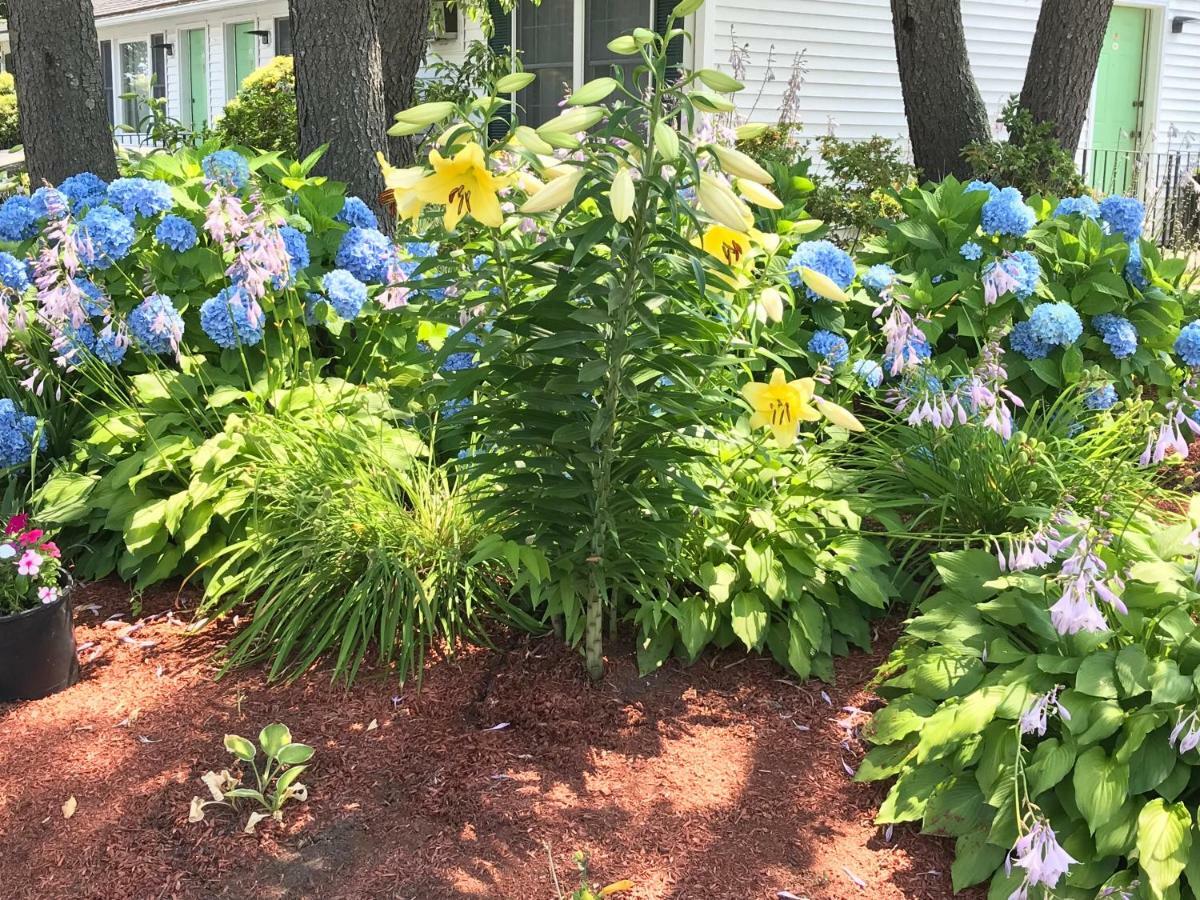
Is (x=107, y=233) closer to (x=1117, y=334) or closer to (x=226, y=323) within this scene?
(x=226, y=323)

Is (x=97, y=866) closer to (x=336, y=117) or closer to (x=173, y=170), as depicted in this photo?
(x=173, y=170)

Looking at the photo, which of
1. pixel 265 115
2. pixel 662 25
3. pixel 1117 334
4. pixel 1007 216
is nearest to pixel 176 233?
pixel 1007 216

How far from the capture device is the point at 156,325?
135 inches

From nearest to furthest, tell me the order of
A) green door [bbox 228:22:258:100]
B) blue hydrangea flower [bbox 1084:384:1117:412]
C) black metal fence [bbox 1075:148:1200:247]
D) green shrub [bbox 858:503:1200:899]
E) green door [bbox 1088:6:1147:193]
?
green shrub [bbox 858:503:1200:899] < blue hydrangea flower [bbox 1084:384:1117:412] < black metal fence [bbox 1075:148:1200:247] < green door [bbox 1088:6:1147:193] < green door [bbox 228:22:258:100]

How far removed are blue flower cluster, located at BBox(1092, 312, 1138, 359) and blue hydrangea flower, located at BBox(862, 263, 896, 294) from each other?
86 cm

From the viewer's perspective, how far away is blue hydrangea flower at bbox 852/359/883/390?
3.63m

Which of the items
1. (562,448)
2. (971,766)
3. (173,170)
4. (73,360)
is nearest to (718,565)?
(562,448)

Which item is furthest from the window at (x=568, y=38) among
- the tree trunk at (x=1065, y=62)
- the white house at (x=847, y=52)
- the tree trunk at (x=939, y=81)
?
the tree trunk at (x=1065, y=62)

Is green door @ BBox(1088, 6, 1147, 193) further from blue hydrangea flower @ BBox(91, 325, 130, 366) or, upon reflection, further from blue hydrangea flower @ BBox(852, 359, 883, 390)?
blue hydrangea flower @ BBox(91, 325, 130, 366)

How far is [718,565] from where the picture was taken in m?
3.16

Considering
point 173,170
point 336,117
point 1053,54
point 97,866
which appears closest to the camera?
point 97,866

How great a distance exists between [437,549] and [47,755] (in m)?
1.12

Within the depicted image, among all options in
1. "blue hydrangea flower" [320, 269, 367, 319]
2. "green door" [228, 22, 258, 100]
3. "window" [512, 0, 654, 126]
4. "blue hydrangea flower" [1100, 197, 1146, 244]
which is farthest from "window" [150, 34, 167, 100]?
"blue hydrangea flower" [1100, 197, 1146, 244]

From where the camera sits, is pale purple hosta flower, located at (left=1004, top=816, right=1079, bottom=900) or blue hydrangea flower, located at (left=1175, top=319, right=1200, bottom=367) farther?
blue hydrangea flower, located at (left=1175, top=319, right=1200, bottom=367)
